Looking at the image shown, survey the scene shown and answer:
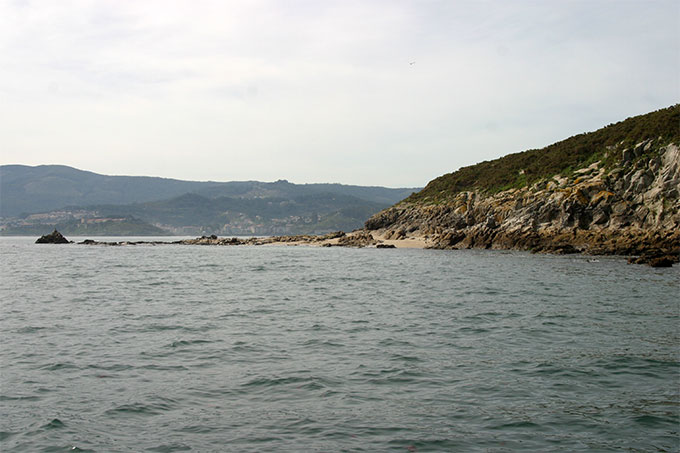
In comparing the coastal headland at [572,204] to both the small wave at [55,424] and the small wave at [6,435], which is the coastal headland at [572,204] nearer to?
the small wave at [55,424]

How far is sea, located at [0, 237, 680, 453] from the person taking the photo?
8.77m

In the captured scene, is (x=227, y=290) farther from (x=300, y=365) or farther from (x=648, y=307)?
(x=648, y=307)

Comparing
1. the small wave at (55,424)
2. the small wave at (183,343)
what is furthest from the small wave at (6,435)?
the small wave at (183,343)

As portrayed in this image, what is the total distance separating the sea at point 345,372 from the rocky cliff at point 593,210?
26.8m

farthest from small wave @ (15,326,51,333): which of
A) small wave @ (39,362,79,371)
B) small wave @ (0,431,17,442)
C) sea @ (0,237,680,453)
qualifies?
small wave @ (0,431,17,442)

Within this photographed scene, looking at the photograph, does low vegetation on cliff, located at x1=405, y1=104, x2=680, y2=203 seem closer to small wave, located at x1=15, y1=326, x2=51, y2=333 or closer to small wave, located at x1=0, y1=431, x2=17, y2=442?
small wave, located at x1=15, y1=326, x2=51, y2=333

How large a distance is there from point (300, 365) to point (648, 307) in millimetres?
14713

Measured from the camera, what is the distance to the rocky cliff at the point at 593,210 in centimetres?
4884

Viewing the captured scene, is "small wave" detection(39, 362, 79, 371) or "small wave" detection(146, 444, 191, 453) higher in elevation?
"small wave" detection(39, 362, 79, 371)

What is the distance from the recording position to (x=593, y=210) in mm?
54000

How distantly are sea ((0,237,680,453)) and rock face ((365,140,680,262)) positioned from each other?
26.8 meters

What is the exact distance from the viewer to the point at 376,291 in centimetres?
2733

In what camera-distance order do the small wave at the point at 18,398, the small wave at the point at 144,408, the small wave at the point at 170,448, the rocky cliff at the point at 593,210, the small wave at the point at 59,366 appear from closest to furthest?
the small wave at the point at 170,448, the small wave at the point at 144,408, the small wave at the point at 18,398, the small wave at the point at 59,366, the rocky cliff at the point at 593,210

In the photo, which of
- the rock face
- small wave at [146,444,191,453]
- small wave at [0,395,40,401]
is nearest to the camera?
small wave at [146,444,191,453]
